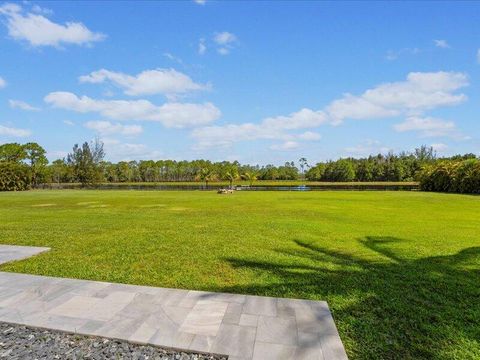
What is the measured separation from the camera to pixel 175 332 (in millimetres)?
3383

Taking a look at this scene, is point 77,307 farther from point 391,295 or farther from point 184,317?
point 391,295

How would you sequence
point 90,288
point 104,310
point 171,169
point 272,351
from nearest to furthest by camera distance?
point 272,351 → point 104,310 → point 90,288 → point 171,169

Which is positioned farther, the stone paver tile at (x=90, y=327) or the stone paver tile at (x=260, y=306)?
the stone paver tile at (x=260, y=306)

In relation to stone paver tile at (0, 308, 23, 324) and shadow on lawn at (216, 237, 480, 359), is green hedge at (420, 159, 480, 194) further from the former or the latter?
stone paver tile at (0, 308, 23, 324)

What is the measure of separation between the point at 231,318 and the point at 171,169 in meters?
102

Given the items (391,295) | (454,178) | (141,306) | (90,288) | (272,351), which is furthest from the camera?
(454,178)

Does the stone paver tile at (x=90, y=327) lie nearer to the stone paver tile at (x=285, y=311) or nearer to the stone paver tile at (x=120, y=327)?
the stone paver tile at (x=120, y=327)

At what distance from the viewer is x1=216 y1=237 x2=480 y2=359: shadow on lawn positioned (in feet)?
10.6

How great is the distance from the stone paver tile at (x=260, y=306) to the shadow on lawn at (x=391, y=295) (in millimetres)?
306

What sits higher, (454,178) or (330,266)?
(454,178)

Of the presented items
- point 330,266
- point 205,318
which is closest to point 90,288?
point 205,318

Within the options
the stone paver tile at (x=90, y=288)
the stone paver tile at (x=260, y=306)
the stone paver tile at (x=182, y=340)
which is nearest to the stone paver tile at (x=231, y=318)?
the stone paver tile at (x=260, y=306)

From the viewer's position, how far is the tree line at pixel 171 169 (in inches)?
2121

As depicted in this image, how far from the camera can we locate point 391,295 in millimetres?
4512
